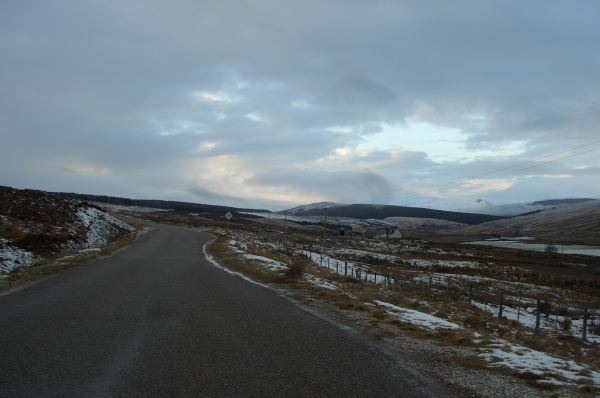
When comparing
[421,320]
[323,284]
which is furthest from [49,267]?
[421,320]

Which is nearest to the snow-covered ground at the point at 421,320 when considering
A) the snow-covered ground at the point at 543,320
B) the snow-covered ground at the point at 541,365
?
the snow-covered ground at the point at 541,365

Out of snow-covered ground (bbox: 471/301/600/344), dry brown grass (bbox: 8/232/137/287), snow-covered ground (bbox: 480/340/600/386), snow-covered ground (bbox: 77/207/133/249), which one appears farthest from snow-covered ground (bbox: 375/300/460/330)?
snow-covered ground (bbox: 77/207/133/249)

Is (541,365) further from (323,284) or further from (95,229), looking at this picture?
(95,229)

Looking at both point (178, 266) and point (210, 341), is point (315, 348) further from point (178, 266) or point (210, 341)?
point (178, 266)

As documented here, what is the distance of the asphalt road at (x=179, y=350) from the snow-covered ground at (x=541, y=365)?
187 centimetres

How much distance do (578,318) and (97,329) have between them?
65.4 feet

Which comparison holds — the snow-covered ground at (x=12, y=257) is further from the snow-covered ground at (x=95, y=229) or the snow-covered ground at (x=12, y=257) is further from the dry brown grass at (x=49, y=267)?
the snow-covered ground at (x=95, y=229)

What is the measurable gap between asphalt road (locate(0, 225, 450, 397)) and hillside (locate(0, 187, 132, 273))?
878 cm

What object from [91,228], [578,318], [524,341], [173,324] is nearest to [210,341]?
[173,324]

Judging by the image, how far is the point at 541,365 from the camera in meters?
7.14

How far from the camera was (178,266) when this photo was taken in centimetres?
2097

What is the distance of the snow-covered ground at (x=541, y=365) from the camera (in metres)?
6.46

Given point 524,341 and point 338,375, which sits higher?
point 338,375

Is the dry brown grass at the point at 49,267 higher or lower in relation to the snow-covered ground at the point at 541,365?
lower
